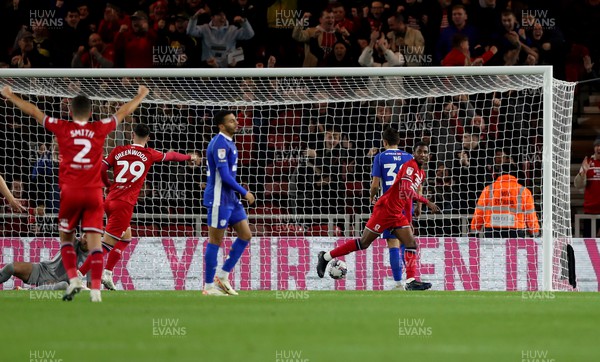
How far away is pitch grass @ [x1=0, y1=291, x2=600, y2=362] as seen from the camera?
6.56 metres

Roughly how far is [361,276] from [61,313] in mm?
7374

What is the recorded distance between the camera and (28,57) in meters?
19.3

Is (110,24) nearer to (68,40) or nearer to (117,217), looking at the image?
(68,40)

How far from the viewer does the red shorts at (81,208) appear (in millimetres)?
10250

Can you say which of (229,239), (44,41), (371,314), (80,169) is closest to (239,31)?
(44,41)

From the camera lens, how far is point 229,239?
52.3 feet

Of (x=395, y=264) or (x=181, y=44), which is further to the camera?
(x=181, y=44)

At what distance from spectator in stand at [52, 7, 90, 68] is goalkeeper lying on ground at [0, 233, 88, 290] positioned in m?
7.22

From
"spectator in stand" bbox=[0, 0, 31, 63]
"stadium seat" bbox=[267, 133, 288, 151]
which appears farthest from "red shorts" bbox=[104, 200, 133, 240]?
"spectator in stand" bbox=[0, 0, 31, 63]

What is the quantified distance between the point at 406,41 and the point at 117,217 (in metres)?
7.26

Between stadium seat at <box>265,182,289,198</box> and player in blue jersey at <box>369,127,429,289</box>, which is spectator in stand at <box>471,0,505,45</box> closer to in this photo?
stadium seat at <box>265,182,289,198</box>

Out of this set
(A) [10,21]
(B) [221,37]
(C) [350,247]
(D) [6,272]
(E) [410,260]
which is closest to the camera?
(D) [6,272]
